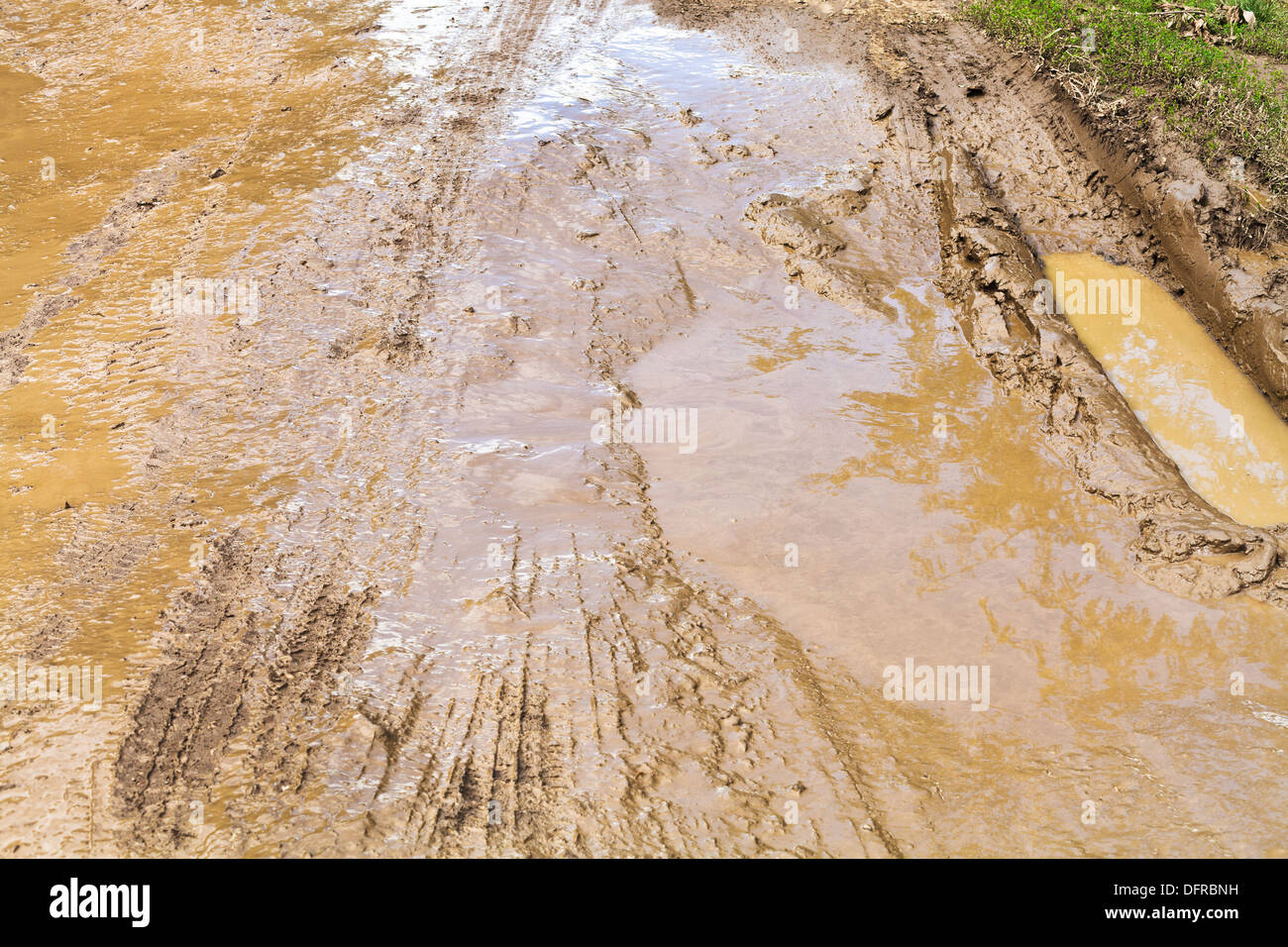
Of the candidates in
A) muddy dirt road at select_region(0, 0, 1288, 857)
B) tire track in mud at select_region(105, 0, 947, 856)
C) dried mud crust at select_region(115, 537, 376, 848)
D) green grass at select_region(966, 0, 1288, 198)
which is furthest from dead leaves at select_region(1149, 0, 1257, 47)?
dried mud crust at select_region(115, 537, 376, 848)

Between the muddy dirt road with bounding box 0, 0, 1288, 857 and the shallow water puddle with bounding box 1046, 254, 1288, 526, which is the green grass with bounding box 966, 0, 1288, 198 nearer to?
the muddy dirt road with bounding box 0, 0, 1288, 857

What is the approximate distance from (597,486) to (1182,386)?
4481mm

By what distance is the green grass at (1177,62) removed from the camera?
24.7 feet

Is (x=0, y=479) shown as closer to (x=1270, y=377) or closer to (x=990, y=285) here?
(x=990, y=285)

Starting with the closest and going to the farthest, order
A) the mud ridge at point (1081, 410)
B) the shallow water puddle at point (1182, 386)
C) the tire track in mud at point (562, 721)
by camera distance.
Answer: the tire track in mud at point (562, 721) < the mud ridge at point (1081, 410) < the shallow water puddle at point (1182, 386)

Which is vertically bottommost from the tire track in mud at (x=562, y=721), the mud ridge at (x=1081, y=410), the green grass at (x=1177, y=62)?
the tire track in mud at (x=562, y=721)

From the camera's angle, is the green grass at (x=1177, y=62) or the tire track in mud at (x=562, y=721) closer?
the tire track in mud at (x=562, y=721)

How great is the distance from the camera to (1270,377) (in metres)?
6.20

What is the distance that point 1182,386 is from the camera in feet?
20.7

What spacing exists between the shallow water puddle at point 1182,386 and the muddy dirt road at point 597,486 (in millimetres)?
146

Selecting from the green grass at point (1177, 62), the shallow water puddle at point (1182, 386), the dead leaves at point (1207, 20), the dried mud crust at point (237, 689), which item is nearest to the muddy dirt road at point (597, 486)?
the dried mud crust at point (237, 689)

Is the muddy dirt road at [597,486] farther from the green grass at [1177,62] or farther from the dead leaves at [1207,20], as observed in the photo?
the dead leaves at [1207,20]

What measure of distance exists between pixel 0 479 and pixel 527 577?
2.91 m

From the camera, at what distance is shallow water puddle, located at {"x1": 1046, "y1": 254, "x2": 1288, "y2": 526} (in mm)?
5609
